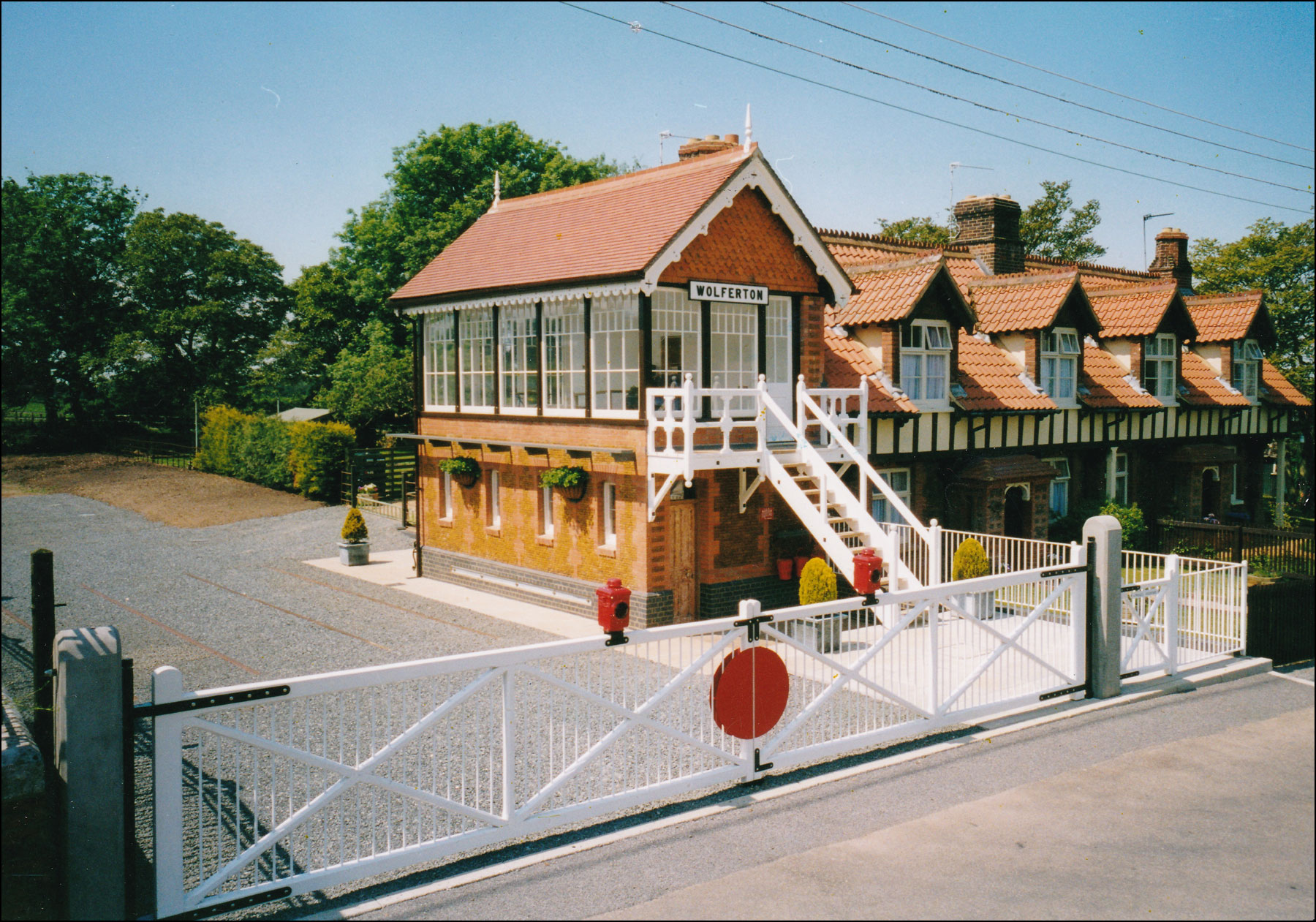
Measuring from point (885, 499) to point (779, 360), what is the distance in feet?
12.2

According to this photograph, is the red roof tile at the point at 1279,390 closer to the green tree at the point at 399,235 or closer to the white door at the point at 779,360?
the white door at the point at 779,360

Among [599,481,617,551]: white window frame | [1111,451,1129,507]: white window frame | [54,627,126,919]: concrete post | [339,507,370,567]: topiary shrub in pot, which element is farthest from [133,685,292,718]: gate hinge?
[1111,451,1129,507]: white window frame

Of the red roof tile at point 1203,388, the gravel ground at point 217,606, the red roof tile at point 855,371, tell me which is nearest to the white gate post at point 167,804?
the gravel ground at point 217,606

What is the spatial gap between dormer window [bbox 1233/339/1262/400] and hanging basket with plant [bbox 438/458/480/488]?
21.5m

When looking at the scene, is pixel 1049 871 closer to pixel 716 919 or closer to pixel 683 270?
pixel 716 919

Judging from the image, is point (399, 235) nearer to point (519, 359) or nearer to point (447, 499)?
point (447, 499)

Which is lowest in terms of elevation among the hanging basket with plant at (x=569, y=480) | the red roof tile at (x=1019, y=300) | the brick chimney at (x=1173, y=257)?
the hanging basket with plant at (x=569, y=480)

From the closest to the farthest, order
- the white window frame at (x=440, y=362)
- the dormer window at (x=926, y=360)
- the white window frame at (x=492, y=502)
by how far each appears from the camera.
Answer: the dormer window at (x=926, y=360) → the white window frame at (x=492, y=502) → the white window frame at (x=440, y=362)

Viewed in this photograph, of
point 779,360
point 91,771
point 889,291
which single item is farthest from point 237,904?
point 889,291

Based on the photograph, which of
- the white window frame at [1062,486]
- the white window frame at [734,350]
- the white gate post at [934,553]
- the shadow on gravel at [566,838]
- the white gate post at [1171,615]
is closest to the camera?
the shadow on gravel at [566,838]

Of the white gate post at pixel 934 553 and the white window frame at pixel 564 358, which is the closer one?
the white gate post at pixel 934 553

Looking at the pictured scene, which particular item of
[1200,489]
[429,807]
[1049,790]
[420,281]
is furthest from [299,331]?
[1049,790]

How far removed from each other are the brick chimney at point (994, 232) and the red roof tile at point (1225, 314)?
538cm

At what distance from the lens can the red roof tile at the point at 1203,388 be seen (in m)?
26.0
